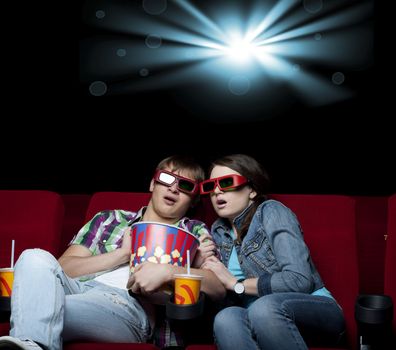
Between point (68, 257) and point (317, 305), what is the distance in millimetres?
796

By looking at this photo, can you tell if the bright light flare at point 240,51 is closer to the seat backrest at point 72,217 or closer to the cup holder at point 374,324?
the seat backrest at point 72,217

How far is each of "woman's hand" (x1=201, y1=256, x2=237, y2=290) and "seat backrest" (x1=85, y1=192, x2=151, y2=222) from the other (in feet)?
1.62

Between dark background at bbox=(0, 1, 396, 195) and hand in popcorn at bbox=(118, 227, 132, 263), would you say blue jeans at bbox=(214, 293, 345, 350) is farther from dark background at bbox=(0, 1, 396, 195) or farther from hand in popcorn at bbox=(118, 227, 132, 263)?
dark background at bbox=(0, 1, 396, 195)

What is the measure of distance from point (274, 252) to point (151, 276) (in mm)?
396

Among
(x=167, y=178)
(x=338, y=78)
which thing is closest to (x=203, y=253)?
(x=167, y=178)

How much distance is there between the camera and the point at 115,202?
236 cm

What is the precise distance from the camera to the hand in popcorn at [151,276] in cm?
176

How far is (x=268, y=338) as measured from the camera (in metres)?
1.65

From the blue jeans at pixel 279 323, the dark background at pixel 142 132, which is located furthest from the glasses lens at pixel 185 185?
the dark background at pixel 142 132

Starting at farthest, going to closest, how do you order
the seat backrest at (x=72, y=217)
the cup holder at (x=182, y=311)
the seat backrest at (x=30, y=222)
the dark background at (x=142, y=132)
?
the dark background at (x=142, y=132)
the seat backrest at (x=72, y=217)
the seat backrest at (x=30, y=222)
the cup holder at (x=182, y=311)

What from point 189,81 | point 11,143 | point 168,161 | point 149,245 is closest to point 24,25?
point 11,143

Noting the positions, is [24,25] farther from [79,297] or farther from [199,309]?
[199,309]

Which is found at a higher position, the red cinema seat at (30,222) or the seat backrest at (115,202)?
the seat backrest at (115,202)

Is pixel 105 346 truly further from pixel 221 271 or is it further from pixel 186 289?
pixel 221 271
